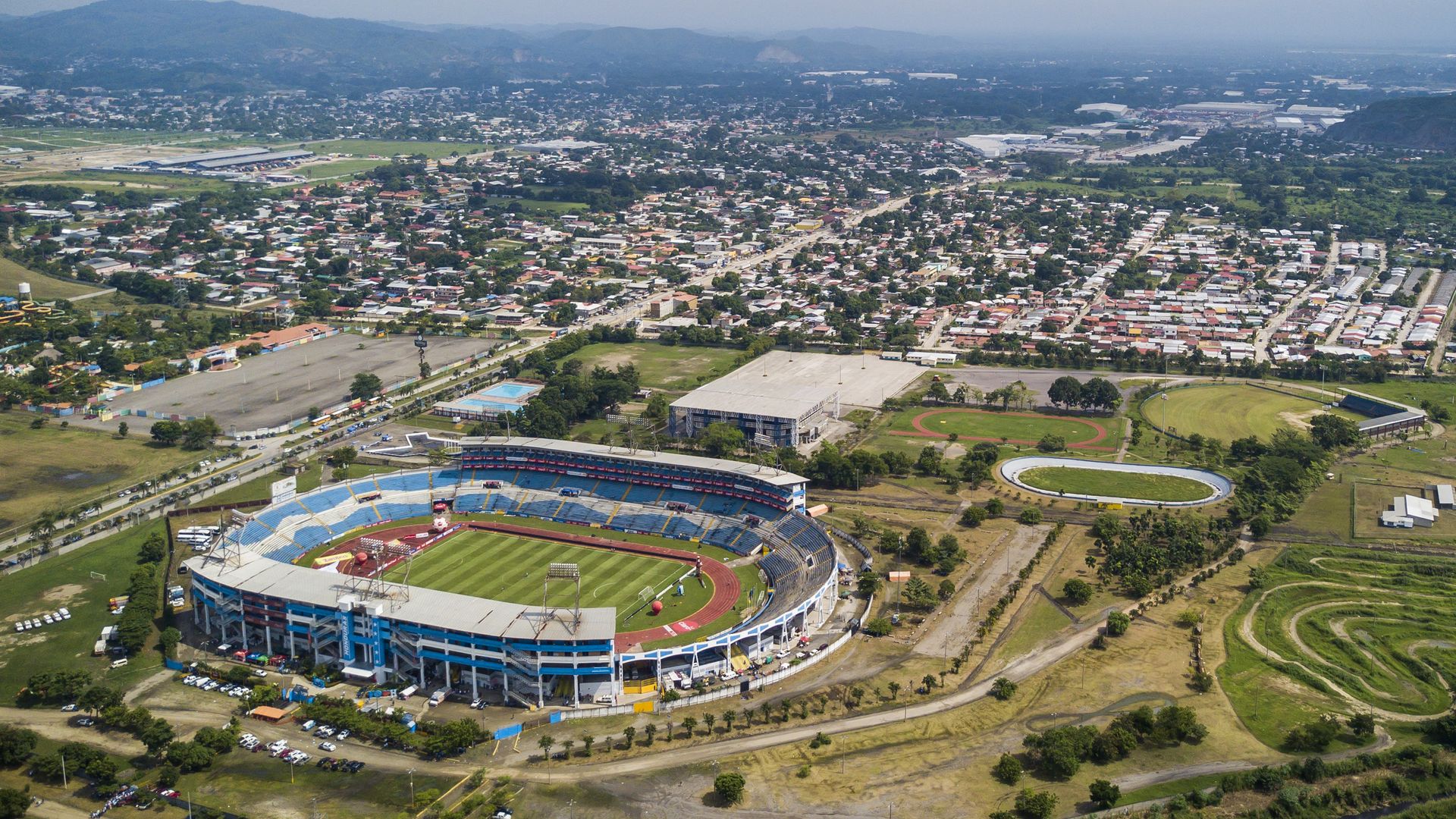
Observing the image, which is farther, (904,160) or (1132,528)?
(904,160)

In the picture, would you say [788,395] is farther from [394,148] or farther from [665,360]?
[394,148]

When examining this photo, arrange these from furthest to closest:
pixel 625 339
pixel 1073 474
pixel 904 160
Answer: pixel 904 160 < pixel 625 339 < pixel 1073 474

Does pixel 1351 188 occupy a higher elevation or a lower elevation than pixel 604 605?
higher

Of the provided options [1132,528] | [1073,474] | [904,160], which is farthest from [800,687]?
[904,160]

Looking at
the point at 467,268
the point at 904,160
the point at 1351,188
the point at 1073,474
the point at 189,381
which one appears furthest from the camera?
the point at 904,160

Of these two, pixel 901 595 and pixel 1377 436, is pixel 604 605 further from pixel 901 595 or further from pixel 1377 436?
pixel 1377 436

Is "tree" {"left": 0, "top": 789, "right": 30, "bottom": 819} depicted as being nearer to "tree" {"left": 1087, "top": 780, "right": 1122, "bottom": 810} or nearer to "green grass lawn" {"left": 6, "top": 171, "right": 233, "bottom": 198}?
"tree" {"left": 1087, "top": 780, "right": 1122, "bottom": 810}

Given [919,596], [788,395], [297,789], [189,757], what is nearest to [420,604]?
[297,789]
